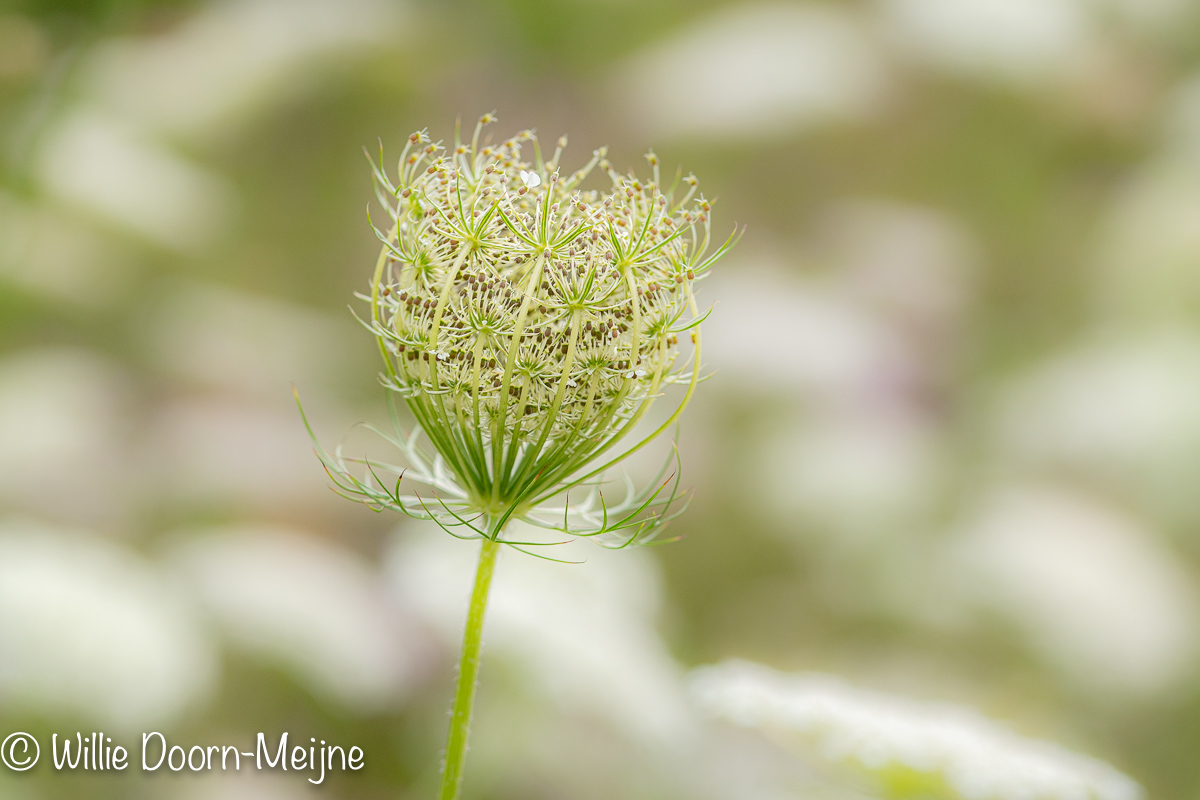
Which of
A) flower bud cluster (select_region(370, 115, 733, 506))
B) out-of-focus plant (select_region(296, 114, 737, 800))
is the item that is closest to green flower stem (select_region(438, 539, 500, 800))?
out-of-focus plant (select_region(296, 114, 737, 800))

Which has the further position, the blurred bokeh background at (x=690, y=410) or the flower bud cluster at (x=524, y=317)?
the blurred bokeh background at (x=690, y=410)

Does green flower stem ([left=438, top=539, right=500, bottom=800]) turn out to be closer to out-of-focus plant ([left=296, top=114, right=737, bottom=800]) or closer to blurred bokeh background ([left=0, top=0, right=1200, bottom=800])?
out-of-focus plant ([left=296, top=114, right=737, bottom=800])

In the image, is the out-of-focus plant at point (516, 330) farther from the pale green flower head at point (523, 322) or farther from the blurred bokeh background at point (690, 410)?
the blurred bokeh background at point (690, 410)

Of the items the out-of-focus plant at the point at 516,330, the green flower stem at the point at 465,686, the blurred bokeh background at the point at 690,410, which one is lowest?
the green flower stem at the point at 465,686

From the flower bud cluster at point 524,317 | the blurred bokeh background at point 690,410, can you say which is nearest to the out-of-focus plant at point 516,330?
the flower bud cluster at point 524,317

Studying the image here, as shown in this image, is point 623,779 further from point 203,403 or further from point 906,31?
point 906,31

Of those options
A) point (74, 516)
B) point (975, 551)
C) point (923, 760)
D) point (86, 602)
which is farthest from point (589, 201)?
point (74, 516)
